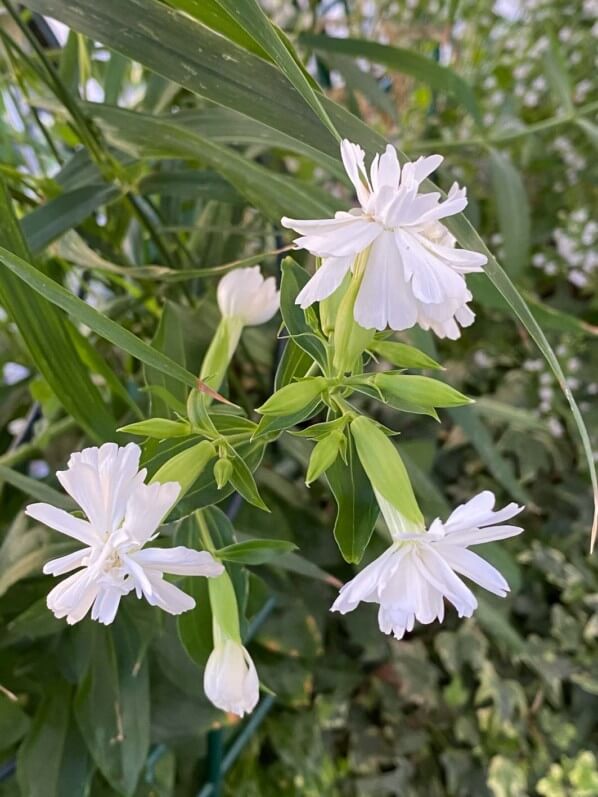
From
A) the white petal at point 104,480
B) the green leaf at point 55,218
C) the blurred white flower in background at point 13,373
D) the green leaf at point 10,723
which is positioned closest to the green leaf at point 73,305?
the white petal at point 104,480

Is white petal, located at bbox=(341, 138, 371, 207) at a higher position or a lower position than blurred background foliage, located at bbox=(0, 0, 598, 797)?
higher

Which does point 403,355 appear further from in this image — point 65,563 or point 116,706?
point 116,706

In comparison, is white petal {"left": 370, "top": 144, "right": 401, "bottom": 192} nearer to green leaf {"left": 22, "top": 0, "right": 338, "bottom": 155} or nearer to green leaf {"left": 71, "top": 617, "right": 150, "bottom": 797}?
green leaf {"left": 22, "top": 0, "right": 338, "bottom": 155}

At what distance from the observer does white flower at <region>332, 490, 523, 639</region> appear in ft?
0.54

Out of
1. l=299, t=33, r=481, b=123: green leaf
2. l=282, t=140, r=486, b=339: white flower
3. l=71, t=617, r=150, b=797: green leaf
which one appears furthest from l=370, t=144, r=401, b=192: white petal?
l=299, t=33, r=481, b=123: green leaf

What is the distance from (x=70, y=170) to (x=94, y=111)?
34mm

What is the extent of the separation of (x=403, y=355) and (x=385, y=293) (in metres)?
0.04

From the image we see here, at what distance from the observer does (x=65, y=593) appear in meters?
0.16

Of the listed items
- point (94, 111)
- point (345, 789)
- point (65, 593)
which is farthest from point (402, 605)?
point (345, 789)

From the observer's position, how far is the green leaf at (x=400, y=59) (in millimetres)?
471

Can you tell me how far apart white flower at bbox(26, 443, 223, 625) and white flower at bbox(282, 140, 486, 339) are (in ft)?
0.19

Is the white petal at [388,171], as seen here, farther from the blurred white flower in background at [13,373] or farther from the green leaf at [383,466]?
the blurred white flower in background at [13,373]

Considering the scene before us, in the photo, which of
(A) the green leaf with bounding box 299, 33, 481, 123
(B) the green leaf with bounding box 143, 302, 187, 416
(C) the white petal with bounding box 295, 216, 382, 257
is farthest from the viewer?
(A) the green leaf with bounding box 299, 33, 481, 123

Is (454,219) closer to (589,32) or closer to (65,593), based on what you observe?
(65,593)
